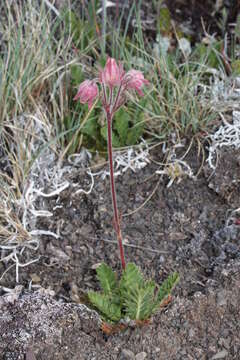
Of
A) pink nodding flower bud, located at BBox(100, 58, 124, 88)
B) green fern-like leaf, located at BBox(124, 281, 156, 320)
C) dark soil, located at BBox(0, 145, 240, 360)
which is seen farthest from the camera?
dark soil, located at BBox(0, 145, 240, 360)

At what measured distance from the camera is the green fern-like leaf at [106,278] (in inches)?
77.4

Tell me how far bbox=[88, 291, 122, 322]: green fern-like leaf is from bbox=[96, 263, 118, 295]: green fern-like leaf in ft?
Result: 0.10

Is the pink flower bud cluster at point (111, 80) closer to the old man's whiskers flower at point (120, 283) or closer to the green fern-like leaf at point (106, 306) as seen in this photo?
the old man's whiskers flower at point (120, 283)

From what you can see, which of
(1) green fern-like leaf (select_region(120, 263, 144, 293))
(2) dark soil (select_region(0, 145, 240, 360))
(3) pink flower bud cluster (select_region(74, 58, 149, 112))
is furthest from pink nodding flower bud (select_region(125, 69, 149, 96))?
(2) dark soil (select_region(0, 145, 240, 360))

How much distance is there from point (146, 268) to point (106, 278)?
0.25 m

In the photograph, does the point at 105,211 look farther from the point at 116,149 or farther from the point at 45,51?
the point at 45,51

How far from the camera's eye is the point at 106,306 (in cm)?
192

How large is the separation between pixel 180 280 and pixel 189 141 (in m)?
0.62

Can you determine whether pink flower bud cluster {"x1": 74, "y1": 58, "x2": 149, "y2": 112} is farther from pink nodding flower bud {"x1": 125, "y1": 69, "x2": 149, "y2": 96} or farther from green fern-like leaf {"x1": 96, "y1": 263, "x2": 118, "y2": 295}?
green fern-like leaf {"x1": 96, "y1": 263, "x2": 118, "y2": 295}

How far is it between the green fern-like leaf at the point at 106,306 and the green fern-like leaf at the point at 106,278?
0.03 meters

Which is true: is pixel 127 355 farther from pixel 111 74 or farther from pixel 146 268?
pixel 111 74

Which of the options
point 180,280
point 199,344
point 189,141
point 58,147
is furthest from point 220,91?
point 199,344

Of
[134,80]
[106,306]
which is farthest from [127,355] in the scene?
[134,80]

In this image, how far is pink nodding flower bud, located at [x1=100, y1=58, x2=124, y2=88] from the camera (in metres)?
1.70
